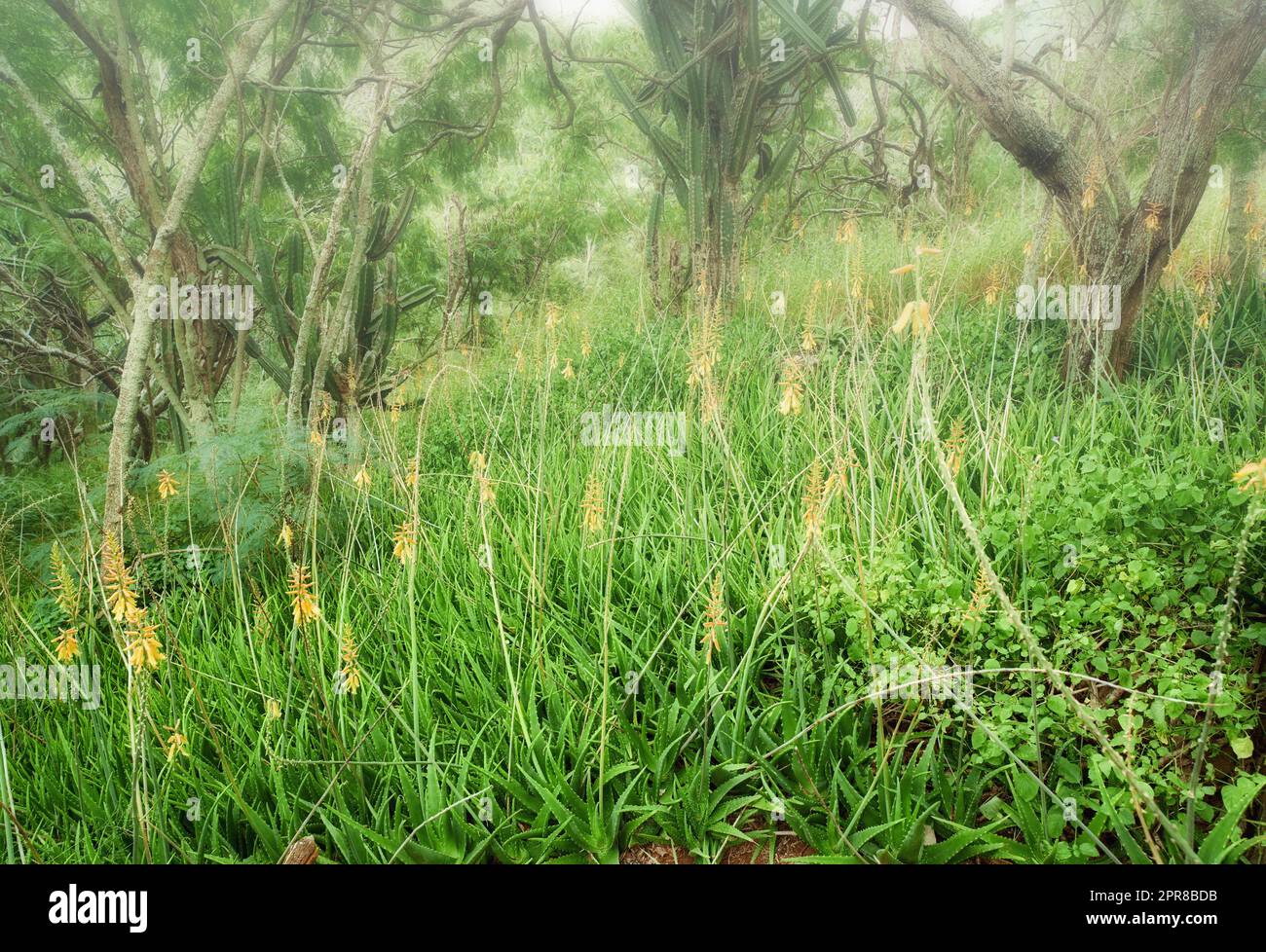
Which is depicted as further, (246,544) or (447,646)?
(246,544)

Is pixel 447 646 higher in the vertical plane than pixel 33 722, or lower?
higher

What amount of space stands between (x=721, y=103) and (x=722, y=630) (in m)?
1.38

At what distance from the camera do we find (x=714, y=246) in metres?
1.78

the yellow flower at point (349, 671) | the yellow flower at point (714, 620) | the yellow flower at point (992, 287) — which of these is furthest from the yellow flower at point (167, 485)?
the yellow flower at point (992, 287)

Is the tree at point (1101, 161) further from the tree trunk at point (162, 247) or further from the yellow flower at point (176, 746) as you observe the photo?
the yellow flower at point (176, 746)

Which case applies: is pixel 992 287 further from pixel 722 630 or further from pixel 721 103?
pixel 722 630

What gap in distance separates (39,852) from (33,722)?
0.32 m

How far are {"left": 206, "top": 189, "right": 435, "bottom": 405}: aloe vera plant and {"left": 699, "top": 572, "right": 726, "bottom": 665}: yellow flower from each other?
3.40 ft

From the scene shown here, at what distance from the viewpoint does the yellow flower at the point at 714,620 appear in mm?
984

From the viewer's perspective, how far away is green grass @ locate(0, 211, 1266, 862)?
0.97 metres
